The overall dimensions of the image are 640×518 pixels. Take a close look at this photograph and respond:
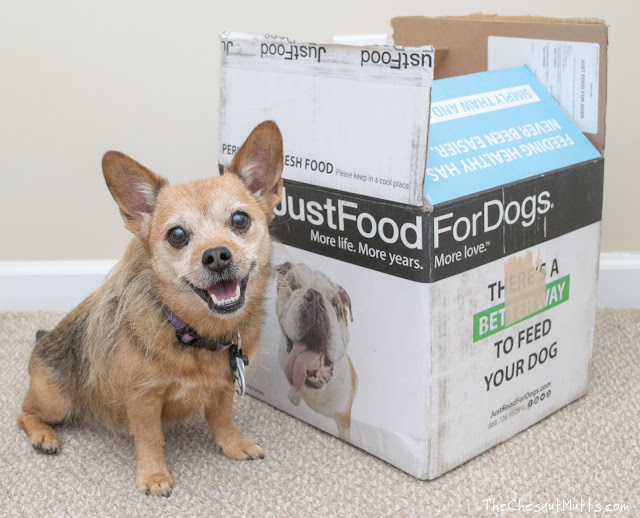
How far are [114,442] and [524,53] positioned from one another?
1191 millimetres

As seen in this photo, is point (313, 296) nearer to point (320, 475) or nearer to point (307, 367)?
point (307, 367)

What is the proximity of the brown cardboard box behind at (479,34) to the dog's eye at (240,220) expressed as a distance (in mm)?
736

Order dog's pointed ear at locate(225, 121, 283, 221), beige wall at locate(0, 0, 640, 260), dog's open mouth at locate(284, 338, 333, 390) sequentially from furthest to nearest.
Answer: beige wall at locate(0, 0, 640, 260)
dog's open mouth at locate(284, 338, 333, 390)
dog's pointed ear at locate(225, 121, 283, 221)

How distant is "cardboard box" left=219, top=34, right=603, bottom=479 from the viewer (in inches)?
50.9

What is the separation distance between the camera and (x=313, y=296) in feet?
4.92

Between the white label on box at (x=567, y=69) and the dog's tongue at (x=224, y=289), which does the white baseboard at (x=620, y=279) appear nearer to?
the white label on box at (x=567, y=69)

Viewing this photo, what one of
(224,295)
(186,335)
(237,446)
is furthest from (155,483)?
(224,295)

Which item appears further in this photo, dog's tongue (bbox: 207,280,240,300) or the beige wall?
→ the beige wall

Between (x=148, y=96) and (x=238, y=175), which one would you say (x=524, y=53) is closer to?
(x=238, y=175)

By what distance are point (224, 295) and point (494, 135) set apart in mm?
587

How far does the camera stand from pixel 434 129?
1358mm

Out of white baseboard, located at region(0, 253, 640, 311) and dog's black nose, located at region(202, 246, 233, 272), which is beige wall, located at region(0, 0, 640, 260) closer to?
white baseboard, located at region(0, 253, 640, 311)

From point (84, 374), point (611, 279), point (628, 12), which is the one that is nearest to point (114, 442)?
point (84, 374)

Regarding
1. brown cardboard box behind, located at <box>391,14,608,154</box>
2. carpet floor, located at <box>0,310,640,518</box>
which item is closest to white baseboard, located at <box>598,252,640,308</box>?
carpet floor, located at <box>0,310,640,518</box>
